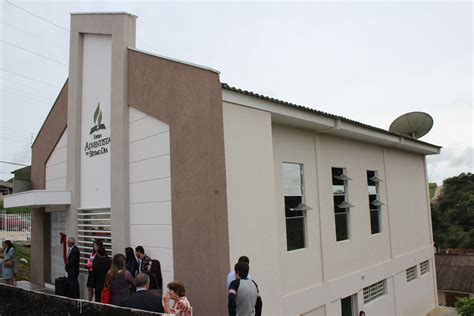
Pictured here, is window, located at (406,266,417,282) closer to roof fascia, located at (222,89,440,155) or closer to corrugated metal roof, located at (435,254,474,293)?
roof fascia, located at (222,89,440,155)

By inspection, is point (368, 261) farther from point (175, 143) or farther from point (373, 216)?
point (175, 143)

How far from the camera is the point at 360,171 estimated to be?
12336 mm

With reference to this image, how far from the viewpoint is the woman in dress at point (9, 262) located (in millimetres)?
10359

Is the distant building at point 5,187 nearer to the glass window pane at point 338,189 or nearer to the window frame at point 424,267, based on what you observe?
the window frame at point 424,267

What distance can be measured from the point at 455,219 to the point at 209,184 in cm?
3967

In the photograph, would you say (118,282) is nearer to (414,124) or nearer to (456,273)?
(414,124)

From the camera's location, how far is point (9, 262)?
10461mm

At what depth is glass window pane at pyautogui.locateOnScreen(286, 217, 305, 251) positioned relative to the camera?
9.08 m

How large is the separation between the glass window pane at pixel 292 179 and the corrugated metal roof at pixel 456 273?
1903 cm

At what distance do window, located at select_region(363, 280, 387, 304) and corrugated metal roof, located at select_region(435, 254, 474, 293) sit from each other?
43.8 ft

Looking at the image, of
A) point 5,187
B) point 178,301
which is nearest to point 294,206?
point 178,301

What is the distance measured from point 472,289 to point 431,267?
838 cm

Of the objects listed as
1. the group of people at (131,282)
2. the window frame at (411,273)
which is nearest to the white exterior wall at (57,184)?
the group of people at (131,282)

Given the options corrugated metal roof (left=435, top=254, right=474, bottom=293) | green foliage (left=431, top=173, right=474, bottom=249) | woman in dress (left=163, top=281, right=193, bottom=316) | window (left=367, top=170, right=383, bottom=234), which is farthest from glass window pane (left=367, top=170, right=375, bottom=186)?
green foliage (left=431, top=173, right=474, bottom=249)
